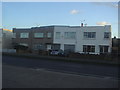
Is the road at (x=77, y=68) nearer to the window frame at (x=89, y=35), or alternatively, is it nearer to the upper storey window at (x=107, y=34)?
the upper storey window at (x=107, y=34)

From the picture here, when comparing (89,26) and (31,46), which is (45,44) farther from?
(89,26)

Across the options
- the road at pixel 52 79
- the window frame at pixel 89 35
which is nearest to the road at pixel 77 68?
the road at pixel 52 79

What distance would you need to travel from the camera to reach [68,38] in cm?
4247

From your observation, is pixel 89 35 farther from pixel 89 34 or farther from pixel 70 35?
pixel 70 35

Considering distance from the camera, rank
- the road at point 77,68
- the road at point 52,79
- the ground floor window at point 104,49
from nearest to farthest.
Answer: the road at point 52,79 < the road at point 77,68 < the ground floor window at point 104,49

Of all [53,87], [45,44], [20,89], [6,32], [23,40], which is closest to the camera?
[20,89]

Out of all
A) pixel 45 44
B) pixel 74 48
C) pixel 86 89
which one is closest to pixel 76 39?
pixel 74 48

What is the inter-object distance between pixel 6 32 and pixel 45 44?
14.7 metres

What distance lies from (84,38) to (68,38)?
3.90 m

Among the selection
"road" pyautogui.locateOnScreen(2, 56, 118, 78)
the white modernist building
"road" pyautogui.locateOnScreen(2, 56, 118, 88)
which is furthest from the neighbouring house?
"road" pyautogui.locateOnScreen(2, 56, 118, 88)

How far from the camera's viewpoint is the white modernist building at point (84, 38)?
128 feet

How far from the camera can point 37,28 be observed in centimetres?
4684

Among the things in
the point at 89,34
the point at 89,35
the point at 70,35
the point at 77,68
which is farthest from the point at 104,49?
the point at 77,68

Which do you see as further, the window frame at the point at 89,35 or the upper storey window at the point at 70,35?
the upper storey window at the point at 70,35
